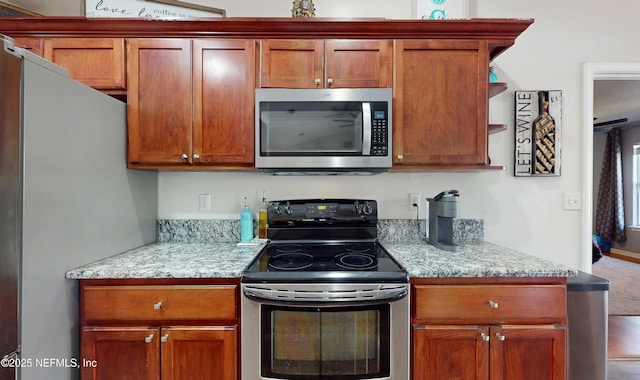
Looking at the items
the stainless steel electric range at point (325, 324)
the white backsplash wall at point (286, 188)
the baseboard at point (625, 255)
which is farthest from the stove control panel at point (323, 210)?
the baseboard at point (625, 255)

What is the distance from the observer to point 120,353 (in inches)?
50.6

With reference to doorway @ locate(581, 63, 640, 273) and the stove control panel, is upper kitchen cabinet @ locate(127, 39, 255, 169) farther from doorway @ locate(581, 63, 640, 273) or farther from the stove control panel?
doorway @ locate(581, 63, 640, 273)

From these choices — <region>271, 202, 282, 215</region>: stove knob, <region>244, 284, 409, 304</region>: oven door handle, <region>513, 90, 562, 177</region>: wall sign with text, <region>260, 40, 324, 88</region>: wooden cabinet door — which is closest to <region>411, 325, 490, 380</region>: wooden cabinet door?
<region>244, 284, 409, 304</region>: oven door handle

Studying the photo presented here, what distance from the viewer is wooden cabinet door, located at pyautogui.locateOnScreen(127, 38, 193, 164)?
5.37ft

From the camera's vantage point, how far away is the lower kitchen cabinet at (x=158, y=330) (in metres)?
1.28

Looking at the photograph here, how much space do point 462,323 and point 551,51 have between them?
1.98 meters

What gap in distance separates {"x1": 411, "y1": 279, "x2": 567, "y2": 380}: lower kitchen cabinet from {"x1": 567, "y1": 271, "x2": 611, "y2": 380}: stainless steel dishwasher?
0.17 metres

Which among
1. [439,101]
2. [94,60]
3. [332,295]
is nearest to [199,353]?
[332,295]

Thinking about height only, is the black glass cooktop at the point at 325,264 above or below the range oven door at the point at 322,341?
above

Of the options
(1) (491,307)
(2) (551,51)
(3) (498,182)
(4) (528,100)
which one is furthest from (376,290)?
(2) (551,51)

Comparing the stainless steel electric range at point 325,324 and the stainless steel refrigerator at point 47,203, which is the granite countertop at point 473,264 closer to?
the stainless steel electric range at point 325,324

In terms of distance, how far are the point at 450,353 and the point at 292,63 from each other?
170cm

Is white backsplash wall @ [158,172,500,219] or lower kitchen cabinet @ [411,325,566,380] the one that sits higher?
white backsplash wall @ [158,172,500,219]

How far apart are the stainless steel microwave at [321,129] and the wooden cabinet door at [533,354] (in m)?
1.01
